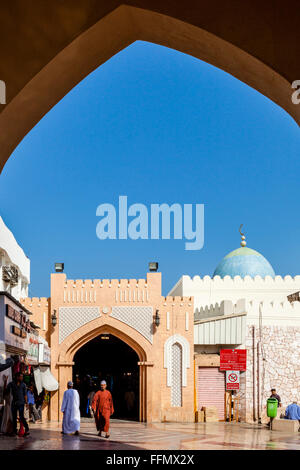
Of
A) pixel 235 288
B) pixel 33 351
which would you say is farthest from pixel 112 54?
pixel 235 288

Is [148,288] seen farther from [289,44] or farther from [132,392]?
[289,44]

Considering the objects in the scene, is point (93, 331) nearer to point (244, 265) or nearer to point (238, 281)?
point (238, 281)

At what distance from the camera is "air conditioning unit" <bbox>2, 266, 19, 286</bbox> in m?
18.0

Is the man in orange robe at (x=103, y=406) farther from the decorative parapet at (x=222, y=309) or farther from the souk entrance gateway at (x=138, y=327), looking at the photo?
the decorative parapet at (x=222, y=309)

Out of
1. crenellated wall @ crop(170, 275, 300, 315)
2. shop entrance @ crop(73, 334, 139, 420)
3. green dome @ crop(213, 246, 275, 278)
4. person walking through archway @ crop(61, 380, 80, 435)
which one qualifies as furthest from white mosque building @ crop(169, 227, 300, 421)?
person walking through archway @ crop(61, 380, 80, 435)

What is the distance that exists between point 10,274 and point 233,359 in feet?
22.6

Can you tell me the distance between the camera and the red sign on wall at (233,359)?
60.5 feet

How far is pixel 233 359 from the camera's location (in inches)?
730

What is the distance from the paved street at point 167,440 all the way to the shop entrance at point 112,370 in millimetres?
7262

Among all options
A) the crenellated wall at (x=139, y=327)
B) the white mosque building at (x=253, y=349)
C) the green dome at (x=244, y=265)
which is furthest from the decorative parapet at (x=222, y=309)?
the green dome at (x=244, y=265)

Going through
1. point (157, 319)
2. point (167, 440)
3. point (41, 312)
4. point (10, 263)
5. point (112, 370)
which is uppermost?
point (10, 263)

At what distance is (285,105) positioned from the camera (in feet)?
11.5

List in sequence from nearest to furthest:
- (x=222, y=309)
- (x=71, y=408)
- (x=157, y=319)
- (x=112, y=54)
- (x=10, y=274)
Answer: (x=112, y=54) → (x=71, y=408) → (x=10, y=274) → (x=157, y=319) → (x=222, y=309)

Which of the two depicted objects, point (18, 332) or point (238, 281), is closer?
point (18, 332)
